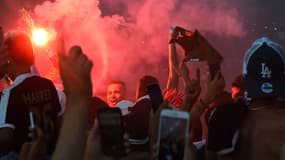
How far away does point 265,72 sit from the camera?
2.68m

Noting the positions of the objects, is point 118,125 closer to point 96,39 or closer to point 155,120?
point 155,120

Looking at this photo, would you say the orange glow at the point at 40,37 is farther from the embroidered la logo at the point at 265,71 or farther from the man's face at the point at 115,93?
the embroidered la logo at the point at 265,71

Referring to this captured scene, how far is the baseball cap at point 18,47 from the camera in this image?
3.07 meters

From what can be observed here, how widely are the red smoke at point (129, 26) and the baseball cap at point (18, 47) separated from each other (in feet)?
22.4

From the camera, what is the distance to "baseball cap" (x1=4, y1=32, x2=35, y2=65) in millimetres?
3067

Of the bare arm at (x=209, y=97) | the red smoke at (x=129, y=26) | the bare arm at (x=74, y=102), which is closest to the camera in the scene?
the bare arm at (x=74, y=102)

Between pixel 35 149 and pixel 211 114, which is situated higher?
pixel 211 114

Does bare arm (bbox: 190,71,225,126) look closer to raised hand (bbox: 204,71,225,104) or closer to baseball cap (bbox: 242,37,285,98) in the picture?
raised hand (bbox: 204,71,225,104)

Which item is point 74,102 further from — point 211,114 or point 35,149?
point 211,114

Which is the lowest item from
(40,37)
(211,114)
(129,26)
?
(211,114)

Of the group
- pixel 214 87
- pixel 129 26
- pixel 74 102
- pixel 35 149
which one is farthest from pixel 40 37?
pixel 74 102

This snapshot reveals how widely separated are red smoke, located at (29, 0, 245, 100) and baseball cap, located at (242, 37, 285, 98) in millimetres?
7470

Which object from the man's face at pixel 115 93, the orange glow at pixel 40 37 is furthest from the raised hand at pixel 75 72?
the orange glow at pixel 40 37

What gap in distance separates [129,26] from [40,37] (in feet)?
9.30
